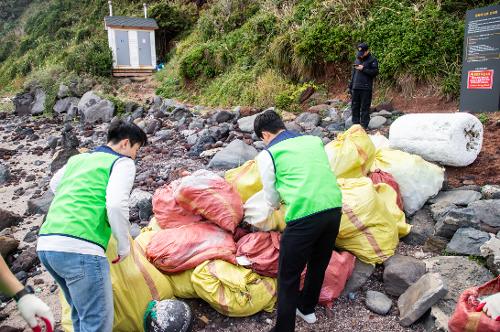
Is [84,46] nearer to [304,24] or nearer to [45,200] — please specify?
[304,24]

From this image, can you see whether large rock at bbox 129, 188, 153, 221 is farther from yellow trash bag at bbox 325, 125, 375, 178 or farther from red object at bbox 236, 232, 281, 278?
yellow trash bag at bbox 325, 125, 375, 178

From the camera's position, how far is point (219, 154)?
5.68m

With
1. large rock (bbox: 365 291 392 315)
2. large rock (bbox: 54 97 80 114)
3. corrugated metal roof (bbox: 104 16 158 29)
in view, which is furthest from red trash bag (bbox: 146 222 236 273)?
corrugated metal roof (bbox: 104 16 158 29)

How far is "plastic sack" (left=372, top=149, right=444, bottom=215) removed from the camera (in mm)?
4043

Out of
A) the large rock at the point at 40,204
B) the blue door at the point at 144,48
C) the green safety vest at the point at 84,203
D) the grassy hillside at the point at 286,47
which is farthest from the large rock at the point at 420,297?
the blue door at the point at 144,48

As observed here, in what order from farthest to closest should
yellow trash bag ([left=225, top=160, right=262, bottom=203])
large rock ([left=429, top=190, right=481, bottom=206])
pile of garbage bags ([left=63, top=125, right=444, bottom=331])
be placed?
large rock ([left=429, top=190, right=481, bottom=206]), yellow trash bag ([left=225, top=160, right=262, bottom=203]), pile of garbage bags ([left=63, top=125, right=444, bottom=331])

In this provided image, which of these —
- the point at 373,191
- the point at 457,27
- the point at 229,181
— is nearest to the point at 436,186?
Result: the point at 373,191

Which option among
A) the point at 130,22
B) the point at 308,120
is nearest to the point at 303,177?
the point at 308,120

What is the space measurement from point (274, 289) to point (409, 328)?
94 centimetres

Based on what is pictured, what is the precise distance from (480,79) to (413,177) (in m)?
3.31

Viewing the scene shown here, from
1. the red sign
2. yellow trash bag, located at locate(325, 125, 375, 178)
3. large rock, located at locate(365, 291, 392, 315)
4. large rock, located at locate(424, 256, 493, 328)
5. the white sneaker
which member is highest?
the red sign

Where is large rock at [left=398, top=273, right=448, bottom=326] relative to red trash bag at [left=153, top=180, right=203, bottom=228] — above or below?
below

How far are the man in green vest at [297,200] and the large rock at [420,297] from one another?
2.14 feet

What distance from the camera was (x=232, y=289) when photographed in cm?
299
